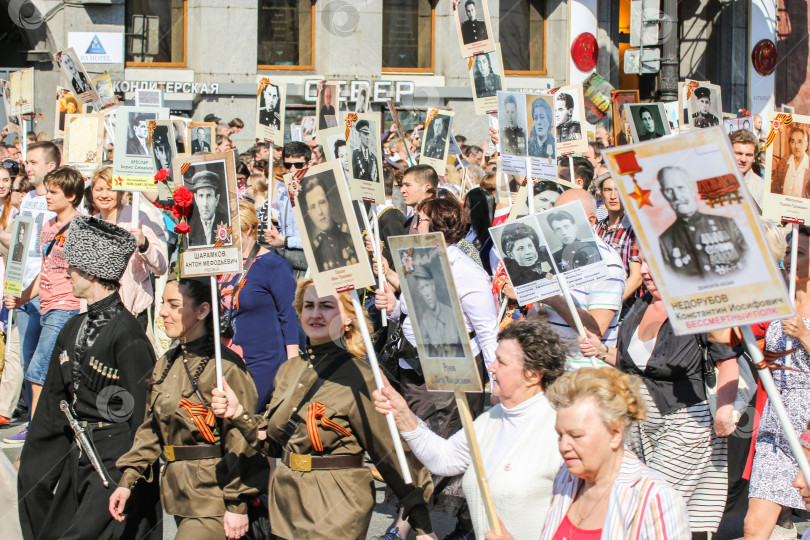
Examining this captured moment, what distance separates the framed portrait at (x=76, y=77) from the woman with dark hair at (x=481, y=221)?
5091 millimetres

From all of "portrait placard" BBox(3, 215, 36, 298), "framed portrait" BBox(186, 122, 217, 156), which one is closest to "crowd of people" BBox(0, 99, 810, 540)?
"portrait placard" BBox(3, 215, 36, 298)

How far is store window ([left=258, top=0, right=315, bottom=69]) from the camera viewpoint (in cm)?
2034

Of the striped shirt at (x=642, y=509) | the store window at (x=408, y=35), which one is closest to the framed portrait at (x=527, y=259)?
the striped shirt at (x=642, y=509)

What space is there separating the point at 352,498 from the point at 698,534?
81.2 inches

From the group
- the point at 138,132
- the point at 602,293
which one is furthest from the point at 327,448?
the point at 138,132

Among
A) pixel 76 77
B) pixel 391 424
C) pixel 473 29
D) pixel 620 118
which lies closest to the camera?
pixel 391 424

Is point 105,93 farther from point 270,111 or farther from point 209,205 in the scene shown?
point 209,205

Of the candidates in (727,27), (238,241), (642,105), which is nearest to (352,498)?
(238,241)

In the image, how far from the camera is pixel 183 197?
14.6ft

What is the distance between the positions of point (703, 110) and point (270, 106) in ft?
13.1

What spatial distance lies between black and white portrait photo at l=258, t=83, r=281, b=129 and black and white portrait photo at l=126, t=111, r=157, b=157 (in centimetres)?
165

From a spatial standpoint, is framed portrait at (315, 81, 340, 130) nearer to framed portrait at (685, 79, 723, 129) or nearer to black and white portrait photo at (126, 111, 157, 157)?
black and white portrait photo at (126, 111, 157, 157)

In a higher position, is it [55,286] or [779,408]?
[55,286]

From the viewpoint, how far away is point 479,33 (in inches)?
349
